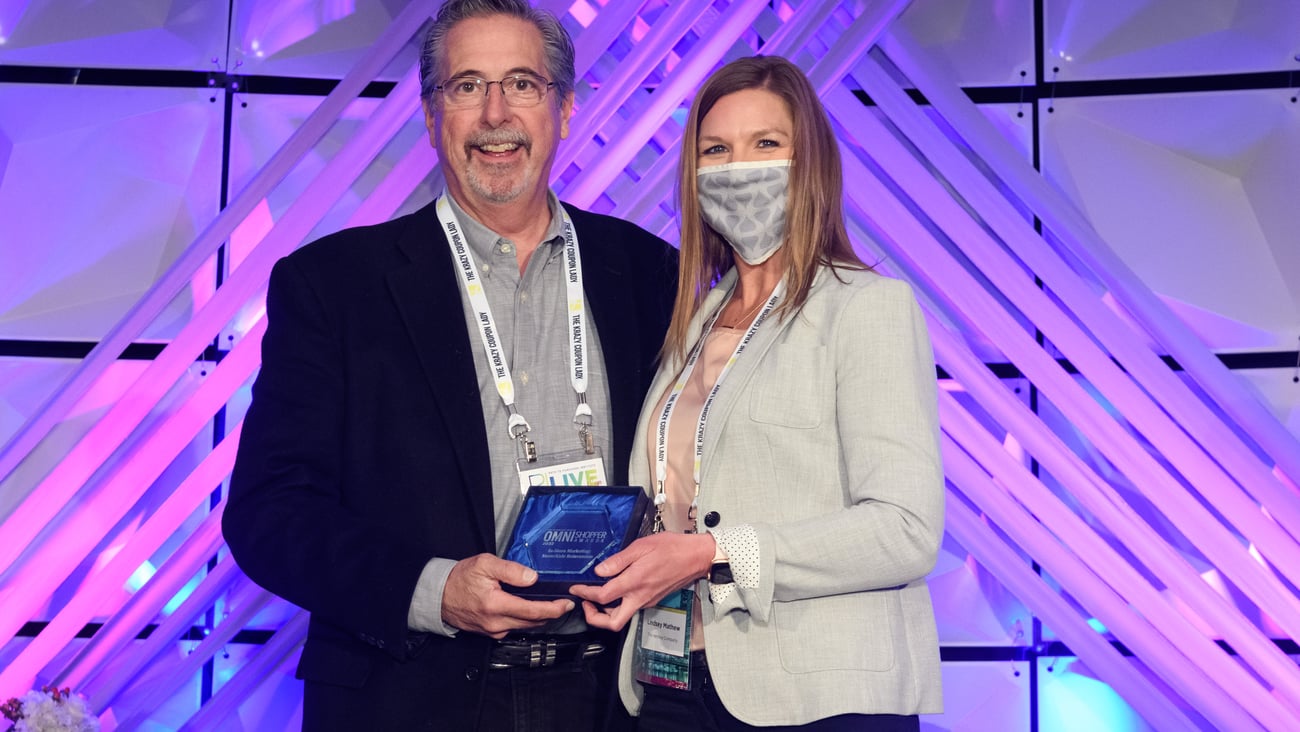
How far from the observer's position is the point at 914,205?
302 cm

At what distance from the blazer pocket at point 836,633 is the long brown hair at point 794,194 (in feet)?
1.51

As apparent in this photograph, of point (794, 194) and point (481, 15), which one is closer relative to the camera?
point (794, 194)

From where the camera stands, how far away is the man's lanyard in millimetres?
1990

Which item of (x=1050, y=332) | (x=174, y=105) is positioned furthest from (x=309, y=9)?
(x=1050, y=332)

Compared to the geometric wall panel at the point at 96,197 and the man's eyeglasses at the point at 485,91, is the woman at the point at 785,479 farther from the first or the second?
the geometric wall panel at the point at 96,197

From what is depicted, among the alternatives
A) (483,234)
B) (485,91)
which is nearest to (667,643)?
(483,234)

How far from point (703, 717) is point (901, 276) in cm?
162

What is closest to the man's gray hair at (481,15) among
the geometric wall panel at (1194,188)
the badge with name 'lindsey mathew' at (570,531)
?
the badge with name 'lindsey mathew' at (570,531)

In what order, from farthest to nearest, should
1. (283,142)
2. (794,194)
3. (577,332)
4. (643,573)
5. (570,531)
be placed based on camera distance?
(283,142)
(577,332)
(794,194)
(570,531)
(643,573)

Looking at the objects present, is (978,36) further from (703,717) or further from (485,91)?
(703,717)

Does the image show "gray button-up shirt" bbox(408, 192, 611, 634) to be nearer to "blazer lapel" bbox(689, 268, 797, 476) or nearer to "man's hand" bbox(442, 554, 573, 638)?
"man's hand" bbox(442, 554, 573, 638)

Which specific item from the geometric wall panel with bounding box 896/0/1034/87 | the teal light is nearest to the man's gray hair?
the geometric wall panel with bounding box 896/0/1034/87

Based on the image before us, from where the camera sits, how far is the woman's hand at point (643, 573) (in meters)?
1.57

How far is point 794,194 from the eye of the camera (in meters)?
1.89
